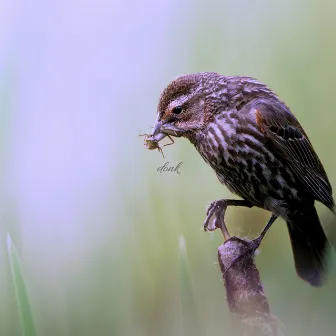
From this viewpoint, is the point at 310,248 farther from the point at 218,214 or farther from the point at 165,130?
the point at 165,130

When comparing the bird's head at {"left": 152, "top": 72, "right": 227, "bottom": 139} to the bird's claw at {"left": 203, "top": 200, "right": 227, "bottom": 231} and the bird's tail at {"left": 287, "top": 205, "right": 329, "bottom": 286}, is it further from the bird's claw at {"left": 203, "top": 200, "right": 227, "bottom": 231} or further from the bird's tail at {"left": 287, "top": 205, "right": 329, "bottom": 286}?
the bird's tail at {"left": 287, "top": 205, "right": 329, "bottom": 286}

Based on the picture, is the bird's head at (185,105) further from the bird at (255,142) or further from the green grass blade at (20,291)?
the green grass blade at (20,291)

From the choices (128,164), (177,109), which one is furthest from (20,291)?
(177,109)

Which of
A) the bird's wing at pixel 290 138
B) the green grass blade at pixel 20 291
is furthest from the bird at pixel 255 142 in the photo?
the green grass blade at pixel 20 291

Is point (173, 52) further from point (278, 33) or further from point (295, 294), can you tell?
point (295, 294)

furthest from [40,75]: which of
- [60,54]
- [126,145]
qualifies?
[126,145]
